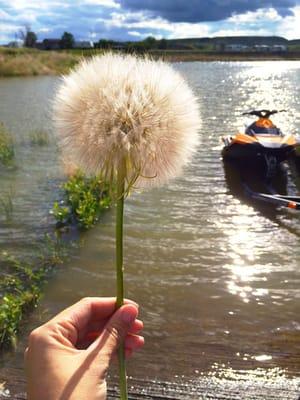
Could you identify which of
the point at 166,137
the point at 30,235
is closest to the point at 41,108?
the point at 30,235

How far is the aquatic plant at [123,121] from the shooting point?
1584 millimetres

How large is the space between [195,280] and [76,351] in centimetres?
559

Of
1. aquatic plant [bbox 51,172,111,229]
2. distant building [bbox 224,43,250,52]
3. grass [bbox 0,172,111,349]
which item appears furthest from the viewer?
distant building [bbox 224,43,250,52]

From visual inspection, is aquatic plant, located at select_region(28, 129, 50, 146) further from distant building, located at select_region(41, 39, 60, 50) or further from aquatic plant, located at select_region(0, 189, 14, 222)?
distant building, located at select_region(41, 39, 60, 50)

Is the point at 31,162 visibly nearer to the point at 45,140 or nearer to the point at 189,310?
the point at 45,140

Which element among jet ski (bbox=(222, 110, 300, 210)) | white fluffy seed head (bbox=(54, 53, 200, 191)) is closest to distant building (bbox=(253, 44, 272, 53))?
jet ski (bbox=(222, 110, 300, 210))

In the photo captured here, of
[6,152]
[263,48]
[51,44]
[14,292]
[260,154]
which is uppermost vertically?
[263,48]

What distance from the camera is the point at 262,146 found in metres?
12.4

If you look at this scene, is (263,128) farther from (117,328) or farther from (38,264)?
(117,328)

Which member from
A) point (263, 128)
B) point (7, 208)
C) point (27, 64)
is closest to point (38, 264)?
point (7, 208)

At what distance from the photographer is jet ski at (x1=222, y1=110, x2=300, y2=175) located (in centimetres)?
1230

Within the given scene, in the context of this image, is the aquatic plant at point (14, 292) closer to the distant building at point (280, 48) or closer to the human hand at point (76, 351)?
the human hand at point (76, 351)

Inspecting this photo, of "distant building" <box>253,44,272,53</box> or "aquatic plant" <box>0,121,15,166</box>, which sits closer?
"aquatic plant" <box>0,121,15,166</box>

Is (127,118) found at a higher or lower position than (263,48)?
lower
